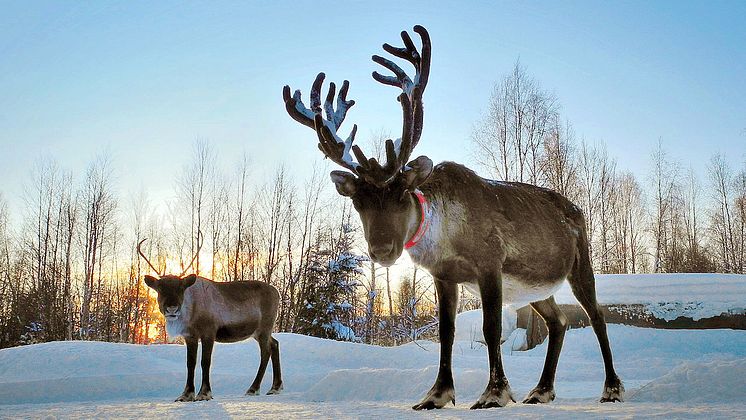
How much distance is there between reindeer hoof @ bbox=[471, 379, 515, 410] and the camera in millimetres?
3900

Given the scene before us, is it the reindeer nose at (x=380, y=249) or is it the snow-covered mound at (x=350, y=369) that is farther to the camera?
the snow-covered mound at (x=350, y=369)

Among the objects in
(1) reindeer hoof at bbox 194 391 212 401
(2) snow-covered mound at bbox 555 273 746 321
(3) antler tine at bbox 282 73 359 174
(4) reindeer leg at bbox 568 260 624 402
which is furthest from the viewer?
(2) snow-covered mound at bbox 555 273 746 321

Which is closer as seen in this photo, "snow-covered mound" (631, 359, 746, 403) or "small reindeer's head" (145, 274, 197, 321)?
"snow-covered mound" (631, 359, 746, 403)

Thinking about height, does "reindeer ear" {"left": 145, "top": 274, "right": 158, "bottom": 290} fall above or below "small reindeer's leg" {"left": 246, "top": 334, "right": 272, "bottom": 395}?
above

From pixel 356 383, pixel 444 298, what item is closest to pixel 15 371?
pixel 356 383

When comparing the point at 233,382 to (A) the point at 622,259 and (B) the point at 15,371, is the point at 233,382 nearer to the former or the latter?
(B) the point at 15,371

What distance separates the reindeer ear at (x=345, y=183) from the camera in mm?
3992

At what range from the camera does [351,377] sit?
6598mm

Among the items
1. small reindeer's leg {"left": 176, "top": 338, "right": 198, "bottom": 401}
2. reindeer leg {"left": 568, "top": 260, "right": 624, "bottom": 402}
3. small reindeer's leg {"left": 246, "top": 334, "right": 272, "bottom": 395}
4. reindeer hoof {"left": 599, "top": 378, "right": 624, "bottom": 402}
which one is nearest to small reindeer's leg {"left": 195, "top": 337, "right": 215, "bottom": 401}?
small reindeer's leg {"left": 176, "top": 338, "right": 198, "bottom": 401}

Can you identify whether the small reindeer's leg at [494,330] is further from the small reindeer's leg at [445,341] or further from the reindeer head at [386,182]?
the reindeer head at [386,182]

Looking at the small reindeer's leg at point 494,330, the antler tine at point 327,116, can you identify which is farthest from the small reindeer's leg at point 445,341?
the antler tine at point 327,116

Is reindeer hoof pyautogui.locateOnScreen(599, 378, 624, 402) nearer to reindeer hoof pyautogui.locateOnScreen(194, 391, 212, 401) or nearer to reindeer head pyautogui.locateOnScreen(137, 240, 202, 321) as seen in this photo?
reindeer hoof pyautogui.locateOnScreen(194, 391, 212, 401)

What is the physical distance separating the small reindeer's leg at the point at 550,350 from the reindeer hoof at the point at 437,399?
2.61ft

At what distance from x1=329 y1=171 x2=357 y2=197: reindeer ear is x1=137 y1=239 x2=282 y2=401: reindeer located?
480 cm
